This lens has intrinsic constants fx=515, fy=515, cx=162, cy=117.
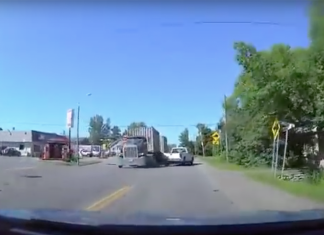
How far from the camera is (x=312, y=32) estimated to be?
17.8 metres

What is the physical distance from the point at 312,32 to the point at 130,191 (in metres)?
8.45

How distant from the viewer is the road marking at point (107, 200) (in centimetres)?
1061

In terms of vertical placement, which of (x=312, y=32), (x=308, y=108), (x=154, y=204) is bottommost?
(x=154, y=204)

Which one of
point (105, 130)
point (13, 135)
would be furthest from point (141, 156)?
point (105, 130)

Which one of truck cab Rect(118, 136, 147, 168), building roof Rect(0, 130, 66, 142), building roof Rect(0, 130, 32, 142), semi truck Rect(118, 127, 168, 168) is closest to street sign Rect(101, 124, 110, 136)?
building roof Rect(0, 130, 66, 142)

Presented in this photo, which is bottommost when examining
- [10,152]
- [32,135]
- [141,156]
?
[141,156]

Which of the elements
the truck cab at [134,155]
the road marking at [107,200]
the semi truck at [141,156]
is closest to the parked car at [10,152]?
the semi truck at [141,156]

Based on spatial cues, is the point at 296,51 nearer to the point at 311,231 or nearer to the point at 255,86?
the point at 255,86

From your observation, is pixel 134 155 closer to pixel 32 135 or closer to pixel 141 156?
pixel 141 156

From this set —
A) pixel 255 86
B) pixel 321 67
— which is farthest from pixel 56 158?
pixel 321 67

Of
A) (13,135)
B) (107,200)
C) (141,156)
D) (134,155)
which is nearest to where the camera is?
(107,200)

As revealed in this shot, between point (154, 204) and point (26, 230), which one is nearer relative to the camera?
point (26, 230)

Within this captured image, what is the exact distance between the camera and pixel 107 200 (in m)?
12.3

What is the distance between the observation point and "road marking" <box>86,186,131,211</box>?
34.8ft
